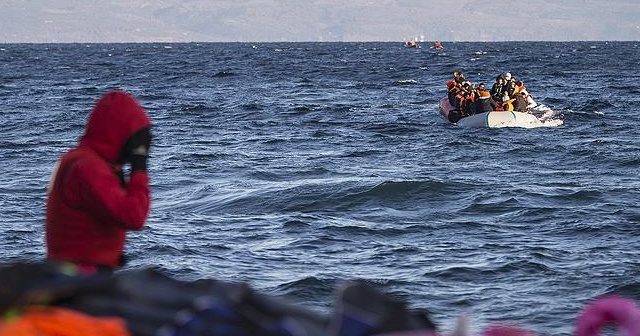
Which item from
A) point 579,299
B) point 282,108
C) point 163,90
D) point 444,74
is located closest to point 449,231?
point 579,299

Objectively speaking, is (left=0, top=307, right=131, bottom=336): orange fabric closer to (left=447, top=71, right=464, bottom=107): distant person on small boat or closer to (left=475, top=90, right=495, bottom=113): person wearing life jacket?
(left=475, top=90, right=495, bottom=113): person wearing life jacket

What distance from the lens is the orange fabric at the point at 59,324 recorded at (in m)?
2.85

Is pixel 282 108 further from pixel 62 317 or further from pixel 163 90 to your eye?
pixel 62 317

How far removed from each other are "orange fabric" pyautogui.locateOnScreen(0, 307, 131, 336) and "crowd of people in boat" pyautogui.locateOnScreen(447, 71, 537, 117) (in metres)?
25.2

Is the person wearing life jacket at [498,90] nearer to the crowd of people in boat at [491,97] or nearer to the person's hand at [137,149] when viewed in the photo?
the crowd of people in boat at [491,97]

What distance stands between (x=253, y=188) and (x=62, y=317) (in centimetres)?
1523

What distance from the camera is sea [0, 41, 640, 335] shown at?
1119 cm

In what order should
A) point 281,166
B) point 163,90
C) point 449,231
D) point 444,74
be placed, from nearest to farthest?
1. point 449,231
2. point 281,166
3. point 163,90
4. point 444,74

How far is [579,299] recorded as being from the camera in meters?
10.5

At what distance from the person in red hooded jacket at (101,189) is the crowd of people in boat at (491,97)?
936 inches

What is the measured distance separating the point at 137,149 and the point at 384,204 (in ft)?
40.9

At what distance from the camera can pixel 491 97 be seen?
→ 94.6ft

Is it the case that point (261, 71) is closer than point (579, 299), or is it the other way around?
point (579, 299)

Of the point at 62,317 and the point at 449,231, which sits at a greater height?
the point at 62,317
